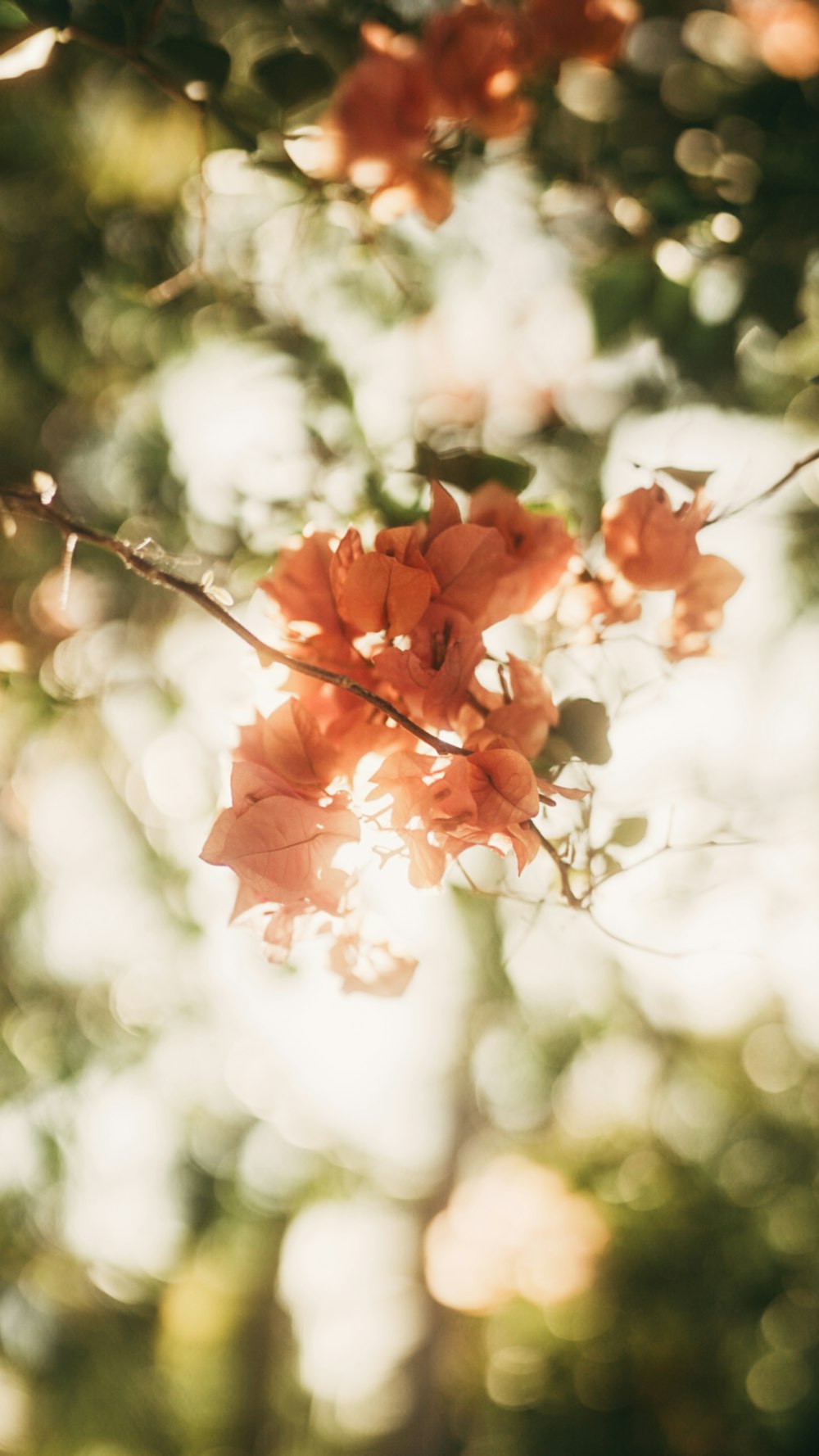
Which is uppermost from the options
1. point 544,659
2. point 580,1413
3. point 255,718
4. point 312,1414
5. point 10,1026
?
point 255,718

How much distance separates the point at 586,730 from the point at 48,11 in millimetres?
658

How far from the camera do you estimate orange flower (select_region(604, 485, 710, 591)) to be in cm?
56

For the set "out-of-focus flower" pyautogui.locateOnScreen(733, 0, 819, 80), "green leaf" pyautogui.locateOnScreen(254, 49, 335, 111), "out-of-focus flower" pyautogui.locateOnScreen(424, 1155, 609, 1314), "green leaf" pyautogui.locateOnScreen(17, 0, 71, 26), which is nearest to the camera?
"green leaf" pyautogui.locateOnScreen(17, 0, 71, 26)

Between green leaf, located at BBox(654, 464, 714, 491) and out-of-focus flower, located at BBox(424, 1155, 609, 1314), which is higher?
green leaf, located at BBox(654, 464, 714, 491)

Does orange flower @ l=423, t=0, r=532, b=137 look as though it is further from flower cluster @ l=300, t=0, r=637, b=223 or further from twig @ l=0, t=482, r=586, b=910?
twig @ l=0, t=482, r=586, b=910

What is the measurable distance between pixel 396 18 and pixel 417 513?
0.58 m

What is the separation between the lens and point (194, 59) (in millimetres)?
704

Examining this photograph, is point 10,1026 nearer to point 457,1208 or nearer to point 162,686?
point 162,686

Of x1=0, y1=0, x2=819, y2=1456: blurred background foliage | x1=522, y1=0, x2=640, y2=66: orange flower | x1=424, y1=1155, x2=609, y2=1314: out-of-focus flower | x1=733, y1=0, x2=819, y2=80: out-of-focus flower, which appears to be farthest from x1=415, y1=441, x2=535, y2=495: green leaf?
x1=424, y1=1155, x2=609, y2=1314: out-of-focus flower

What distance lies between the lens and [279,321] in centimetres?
117

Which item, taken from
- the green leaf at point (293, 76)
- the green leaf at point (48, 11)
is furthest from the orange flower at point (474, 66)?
the green leaf at point (48, 11)

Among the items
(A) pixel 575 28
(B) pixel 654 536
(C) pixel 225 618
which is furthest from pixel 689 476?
(A) pixel 575 28

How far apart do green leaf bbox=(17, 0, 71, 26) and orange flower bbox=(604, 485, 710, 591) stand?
548mm

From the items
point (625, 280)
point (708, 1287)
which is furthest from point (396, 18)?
point (708, 1287)
